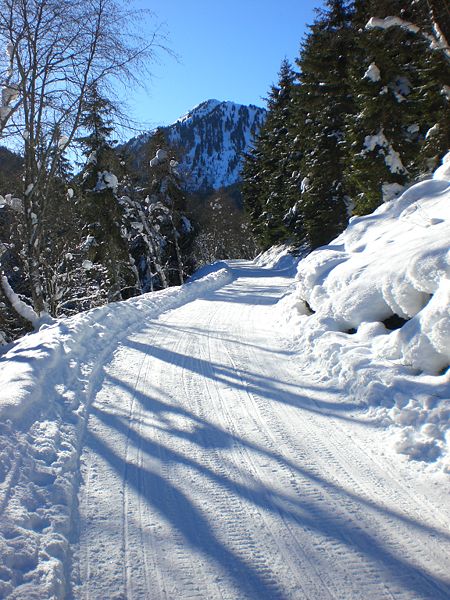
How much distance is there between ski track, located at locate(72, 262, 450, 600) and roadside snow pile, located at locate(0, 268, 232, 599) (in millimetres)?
159

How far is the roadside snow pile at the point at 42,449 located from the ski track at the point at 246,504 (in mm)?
159

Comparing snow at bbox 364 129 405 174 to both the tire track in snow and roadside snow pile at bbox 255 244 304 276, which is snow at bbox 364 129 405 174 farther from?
the tire track in snow

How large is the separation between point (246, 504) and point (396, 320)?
12.7 feet

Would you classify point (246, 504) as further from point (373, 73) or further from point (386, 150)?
point (373, 73)

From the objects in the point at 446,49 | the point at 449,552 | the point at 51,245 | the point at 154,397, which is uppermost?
the point at 446,49

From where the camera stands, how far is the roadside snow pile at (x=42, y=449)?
8.16ft

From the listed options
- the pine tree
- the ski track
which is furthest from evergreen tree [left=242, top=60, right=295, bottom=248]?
the ski track

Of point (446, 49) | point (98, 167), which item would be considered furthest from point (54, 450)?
point (98, 167)

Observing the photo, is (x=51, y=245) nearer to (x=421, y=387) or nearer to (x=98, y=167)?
(x=98, y=167)

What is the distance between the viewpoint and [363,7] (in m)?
17.5

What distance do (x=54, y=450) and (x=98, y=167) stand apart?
19538mm

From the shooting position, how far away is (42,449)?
12.1 feet

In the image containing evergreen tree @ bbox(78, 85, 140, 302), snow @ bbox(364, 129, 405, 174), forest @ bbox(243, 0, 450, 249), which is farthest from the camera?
evergreen tree @ bbox(78, 85, 140, 302)

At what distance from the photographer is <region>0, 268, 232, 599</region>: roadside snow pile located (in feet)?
8.16
